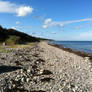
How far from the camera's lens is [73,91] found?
284 inches

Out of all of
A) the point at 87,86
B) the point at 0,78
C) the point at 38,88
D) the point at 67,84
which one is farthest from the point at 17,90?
the point at 87,86

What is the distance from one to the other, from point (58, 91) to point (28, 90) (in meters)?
1.77

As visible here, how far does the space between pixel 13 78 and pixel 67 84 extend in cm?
374

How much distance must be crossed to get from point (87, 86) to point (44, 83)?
2.91m

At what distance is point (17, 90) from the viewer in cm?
700

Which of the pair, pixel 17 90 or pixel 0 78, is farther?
pixel 0 78

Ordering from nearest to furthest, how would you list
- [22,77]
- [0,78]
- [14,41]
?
[0,78] < [22,77] < [14,41]

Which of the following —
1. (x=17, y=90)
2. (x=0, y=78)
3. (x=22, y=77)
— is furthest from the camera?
(x=22, y=77)

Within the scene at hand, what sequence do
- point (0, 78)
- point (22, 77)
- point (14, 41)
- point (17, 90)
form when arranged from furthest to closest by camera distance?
point (14, 41), point (22, 77), point (0, 78), point (17, 90)

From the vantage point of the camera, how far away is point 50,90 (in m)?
7.11

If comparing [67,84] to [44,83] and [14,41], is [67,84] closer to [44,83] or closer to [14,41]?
[44,83]

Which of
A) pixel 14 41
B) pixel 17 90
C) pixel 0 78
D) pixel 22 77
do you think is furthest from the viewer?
pixel 14 41

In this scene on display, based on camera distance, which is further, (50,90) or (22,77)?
(22,77)

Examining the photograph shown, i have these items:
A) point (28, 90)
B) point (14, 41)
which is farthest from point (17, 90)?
point (14, 41)
